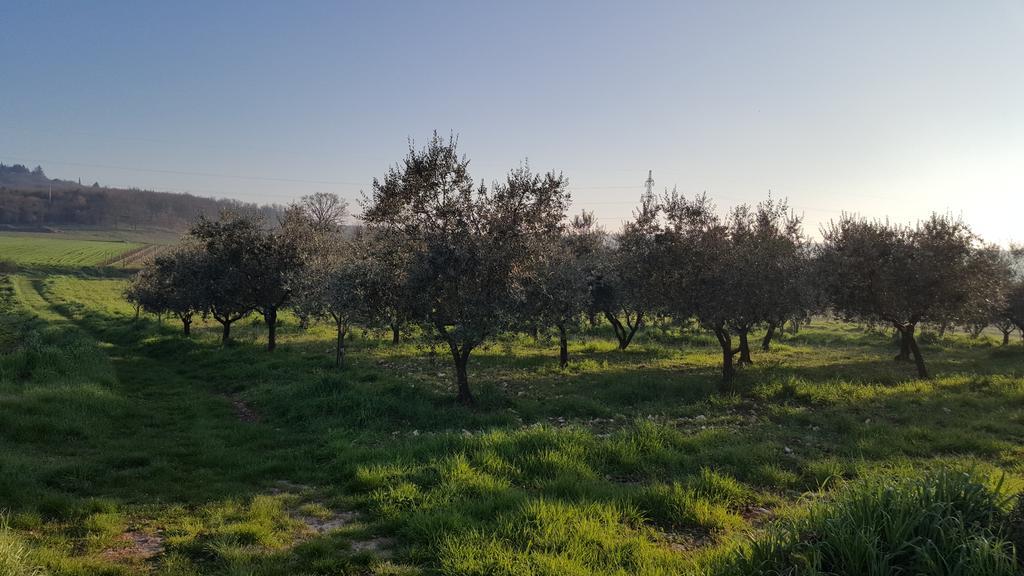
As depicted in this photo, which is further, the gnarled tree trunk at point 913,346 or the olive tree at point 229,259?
the olive tree at point 229,259

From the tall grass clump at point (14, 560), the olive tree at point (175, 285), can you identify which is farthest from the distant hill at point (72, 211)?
the tall grass clump at point (14, 560)

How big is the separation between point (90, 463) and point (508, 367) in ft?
53.6

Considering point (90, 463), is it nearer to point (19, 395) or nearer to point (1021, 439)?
point (19, 395)

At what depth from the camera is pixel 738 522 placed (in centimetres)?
745

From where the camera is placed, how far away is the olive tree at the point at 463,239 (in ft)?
48.8

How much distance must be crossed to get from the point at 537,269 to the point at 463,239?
2.66 metres

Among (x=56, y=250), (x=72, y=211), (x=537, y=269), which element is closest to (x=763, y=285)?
(x=537, y=269)

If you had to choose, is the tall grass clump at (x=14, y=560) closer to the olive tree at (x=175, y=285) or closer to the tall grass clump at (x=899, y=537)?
the tall grass clump at (x=899, y=537)

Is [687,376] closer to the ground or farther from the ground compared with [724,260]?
closer to the ground

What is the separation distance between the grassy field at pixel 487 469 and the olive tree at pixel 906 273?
3.09m

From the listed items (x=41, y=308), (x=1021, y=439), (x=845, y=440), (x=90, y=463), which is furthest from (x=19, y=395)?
(x=41, y=308)

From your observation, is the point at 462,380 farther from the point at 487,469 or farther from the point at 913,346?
the point at 913,346

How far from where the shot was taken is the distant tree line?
15266 mm

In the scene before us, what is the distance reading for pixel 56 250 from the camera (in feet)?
363
